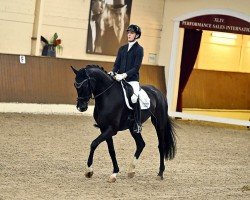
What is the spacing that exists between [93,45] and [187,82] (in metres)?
4.09

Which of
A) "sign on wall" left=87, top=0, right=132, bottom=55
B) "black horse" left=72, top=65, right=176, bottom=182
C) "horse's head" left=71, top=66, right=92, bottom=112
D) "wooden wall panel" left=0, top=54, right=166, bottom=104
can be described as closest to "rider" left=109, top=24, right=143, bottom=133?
"black horse" left=72, top=65, right=176, bottom=182

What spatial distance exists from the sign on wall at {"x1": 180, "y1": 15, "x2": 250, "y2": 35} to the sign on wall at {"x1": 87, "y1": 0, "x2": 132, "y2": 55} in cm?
174

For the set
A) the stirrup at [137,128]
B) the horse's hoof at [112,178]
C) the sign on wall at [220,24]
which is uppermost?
the sign on wall at [220,24]

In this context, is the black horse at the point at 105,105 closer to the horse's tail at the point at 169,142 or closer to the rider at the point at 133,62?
the rider at the point at 133,62

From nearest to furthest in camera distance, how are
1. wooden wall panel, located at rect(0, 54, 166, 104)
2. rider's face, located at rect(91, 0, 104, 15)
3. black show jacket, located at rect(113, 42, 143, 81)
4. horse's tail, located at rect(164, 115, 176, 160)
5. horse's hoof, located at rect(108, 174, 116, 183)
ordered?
horse's hoof, located at rect(108, 174, 116, 183) < black show jacket, located at rect(113, 42, 143, 81) < horse's tail, located at rect(164, 115, 176, 160) < wooden wall panel, located at rect(0, 54, 166, 104) < rider's face, located at rect(91, 0, 104, 15)

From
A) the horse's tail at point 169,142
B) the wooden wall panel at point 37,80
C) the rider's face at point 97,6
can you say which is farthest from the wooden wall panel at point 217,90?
the horse's tail at point 169,142

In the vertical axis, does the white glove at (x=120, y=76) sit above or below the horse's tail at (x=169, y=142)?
above

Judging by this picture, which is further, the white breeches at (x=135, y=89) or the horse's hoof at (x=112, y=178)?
the white breeches at (x=135, y=89)

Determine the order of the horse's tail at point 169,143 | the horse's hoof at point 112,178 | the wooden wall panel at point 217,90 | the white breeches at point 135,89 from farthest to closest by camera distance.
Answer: the wooden wall panel at point 217,90 < the horse's tail at point 169,143 < the white breeches at point 135,89 < the horse's hoof at point 112,178

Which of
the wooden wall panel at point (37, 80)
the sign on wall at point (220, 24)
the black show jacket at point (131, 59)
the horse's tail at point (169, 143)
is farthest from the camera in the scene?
the sign on wall at point (220, 24)

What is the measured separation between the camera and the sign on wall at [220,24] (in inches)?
753

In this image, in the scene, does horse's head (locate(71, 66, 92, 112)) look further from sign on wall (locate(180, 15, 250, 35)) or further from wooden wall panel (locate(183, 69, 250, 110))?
wooden wall panel (locate(183, 69, 250, 110))

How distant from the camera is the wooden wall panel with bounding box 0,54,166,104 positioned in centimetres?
1673

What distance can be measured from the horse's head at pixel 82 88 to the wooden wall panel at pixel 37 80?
6929mm
